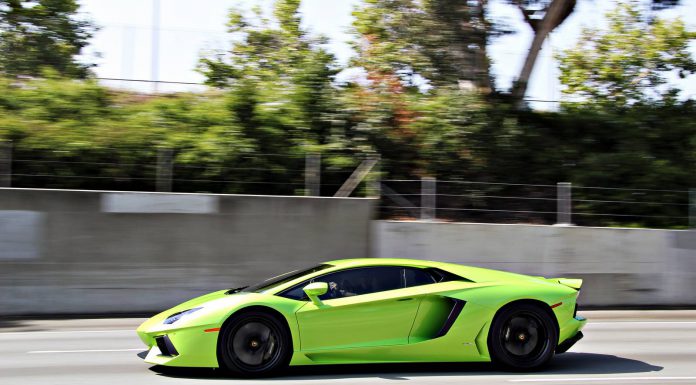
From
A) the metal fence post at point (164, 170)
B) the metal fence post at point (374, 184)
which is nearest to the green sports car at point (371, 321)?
the metal fence post at point (374, 184)

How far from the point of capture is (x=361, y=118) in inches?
672

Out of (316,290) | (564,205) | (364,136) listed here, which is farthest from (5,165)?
(564,205)

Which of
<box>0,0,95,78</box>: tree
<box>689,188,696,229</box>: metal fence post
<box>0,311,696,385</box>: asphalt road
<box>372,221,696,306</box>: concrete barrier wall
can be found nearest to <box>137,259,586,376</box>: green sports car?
<box>0,311,696,385</box>: asphalt road

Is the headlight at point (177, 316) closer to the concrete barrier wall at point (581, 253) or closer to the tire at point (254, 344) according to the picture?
the tire at point (254, 344)

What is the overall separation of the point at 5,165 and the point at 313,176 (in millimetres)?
5757

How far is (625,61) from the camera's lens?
69.7ft

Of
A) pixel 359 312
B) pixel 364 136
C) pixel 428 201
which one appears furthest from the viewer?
pixel 364 136

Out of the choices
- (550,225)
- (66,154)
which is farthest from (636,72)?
(66,154)

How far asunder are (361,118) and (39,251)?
7.71 meters

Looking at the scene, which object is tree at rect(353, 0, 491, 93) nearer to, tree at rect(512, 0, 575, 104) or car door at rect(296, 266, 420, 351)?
tree at rect(512, 0, 575, 104)

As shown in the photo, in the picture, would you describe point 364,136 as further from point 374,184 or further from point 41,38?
point 41,38

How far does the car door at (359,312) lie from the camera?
6855 millimetres

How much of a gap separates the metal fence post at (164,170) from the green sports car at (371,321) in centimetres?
719

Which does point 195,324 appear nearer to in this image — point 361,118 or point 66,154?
point 66,154
